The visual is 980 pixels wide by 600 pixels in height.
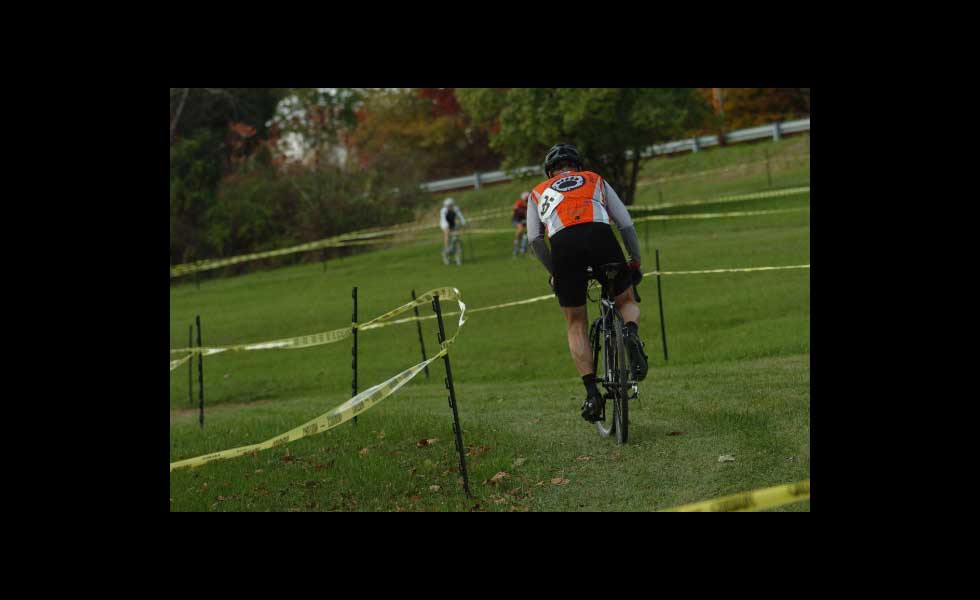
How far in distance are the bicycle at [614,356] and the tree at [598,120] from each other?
30.6 m

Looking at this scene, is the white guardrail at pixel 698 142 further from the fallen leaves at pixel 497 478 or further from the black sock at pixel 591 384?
the fallen leaves at pixel 497 478

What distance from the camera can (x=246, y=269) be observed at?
41.4m

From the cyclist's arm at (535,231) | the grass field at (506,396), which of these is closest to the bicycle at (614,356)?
the grass field at (506,396)

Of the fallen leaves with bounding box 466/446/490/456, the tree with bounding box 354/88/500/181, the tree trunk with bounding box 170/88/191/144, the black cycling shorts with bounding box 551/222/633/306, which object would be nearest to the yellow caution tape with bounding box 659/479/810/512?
the black cycling shorts with bounding box 551/222/633/306

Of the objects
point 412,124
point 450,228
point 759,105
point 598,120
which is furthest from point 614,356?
point 412,124

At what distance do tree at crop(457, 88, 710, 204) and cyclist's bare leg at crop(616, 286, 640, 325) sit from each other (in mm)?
30635

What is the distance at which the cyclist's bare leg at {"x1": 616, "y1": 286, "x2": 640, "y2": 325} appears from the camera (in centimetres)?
818

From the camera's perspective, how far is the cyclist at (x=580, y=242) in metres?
7.98

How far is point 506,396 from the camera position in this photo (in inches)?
493

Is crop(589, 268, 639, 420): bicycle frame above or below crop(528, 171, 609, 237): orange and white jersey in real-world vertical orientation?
below

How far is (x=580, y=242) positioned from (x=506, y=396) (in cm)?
482

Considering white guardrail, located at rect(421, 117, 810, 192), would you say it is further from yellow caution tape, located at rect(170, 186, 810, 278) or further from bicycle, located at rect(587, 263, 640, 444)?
bicycle, located at rect(587, 263, 640, 444)

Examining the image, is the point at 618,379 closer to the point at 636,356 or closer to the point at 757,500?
the point at 636,356

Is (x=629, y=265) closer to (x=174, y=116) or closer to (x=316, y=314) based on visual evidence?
(x=316, y=314)
